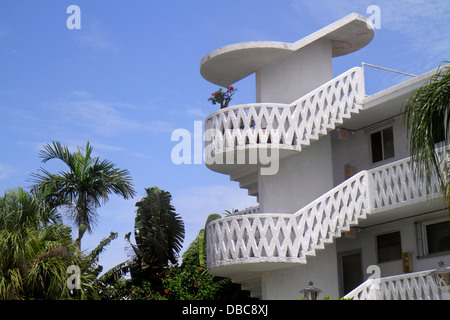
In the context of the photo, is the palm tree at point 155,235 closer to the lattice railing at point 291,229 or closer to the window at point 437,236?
the lattice railing at point 291,229

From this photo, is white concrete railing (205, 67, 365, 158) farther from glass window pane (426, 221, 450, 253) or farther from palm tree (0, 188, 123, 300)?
palm tree (0, 188, 123, 300)

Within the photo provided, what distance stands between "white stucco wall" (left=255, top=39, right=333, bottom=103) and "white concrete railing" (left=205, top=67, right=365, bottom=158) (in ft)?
4.32

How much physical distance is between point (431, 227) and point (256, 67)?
25.8 feet

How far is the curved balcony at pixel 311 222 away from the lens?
21328 millimetres

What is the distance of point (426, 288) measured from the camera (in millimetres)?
19281

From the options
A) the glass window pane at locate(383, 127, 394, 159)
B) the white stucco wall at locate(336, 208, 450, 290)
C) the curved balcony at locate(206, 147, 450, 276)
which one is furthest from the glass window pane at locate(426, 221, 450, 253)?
the glass window pane at locate(383, 127, 394, 159)

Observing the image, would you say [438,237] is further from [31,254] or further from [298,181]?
[31,254]

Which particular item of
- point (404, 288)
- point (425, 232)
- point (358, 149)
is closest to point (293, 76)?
point (358, 149)

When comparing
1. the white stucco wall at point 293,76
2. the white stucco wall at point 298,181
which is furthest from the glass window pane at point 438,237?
the white stucco wall at point 293,76

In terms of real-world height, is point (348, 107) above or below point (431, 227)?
above

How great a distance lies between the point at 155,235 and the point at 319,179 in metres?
8.83

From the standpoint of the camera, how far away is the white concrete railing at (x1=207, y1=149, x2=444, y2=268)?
840 inches

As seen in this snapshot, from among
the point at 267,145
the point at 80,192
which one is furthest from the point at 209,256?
the point at 80,192
